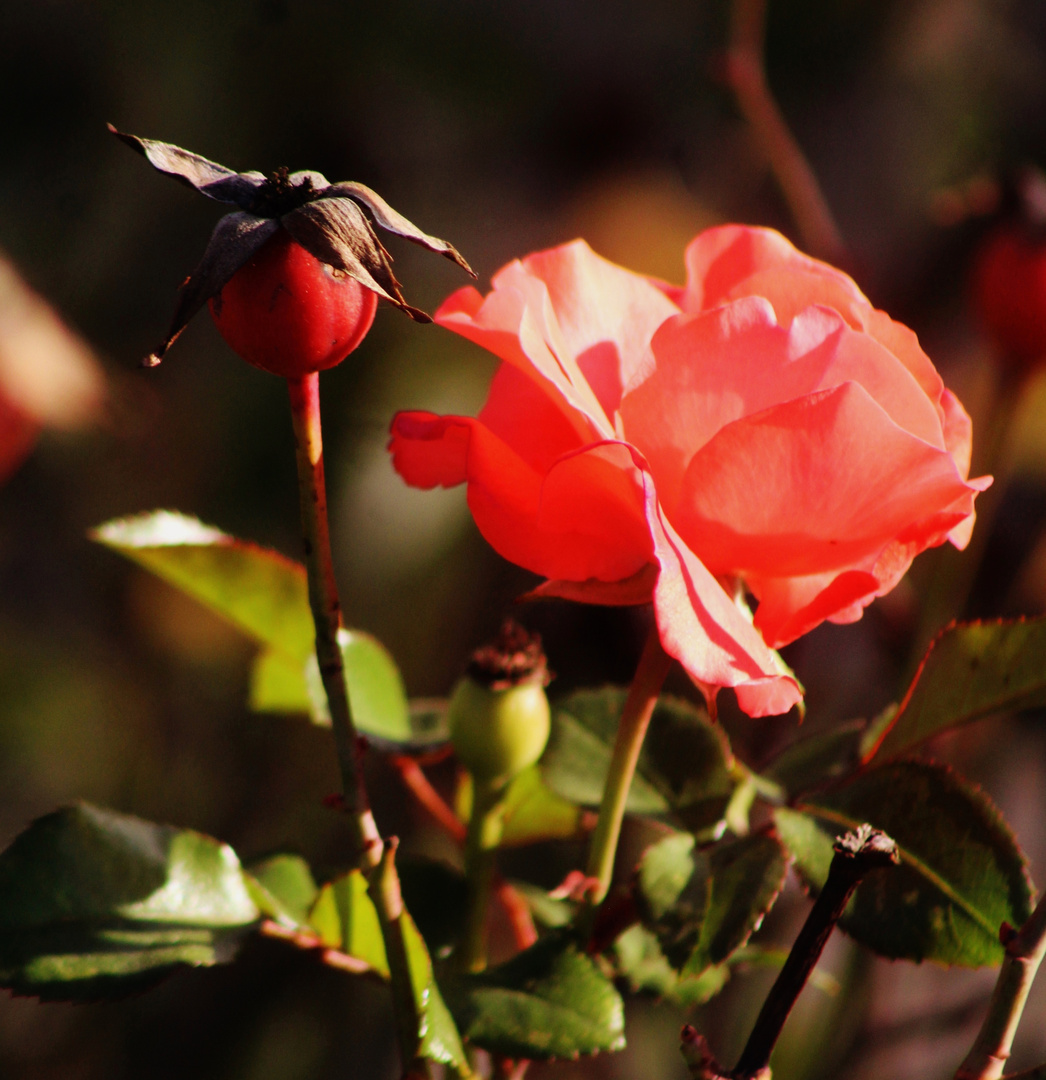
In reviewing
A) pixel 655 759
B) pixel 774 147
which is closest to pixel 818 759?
pixel 655 759

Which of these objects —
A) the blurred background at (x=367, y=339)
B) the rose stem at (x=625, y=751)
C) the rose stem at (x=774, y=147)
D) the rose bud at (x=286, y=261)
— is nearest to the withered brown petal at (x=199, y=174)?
the rose bud at (x=286, y=261)

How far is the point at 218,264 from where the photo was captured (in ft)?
0.60

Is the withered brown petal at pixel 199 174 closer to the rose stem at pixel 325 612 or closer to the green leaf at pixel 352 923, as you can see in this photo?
the rose stem at pixel 325 612

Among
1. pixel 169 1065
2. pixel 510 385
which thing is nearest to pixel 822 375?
pixel 510 385

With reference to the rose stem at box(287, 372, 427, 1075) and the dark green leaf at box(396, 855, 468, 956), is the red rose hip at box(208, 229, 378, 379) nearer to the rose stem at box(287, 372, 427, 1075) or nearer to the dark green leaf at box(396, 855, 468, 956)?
the rose stem at box(287, 372, 427, 1075)

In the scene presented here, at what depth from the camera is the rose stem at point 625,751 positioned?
238 millimetres

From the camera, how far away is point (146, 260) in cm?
131

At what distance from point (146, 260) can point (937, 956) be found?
1.28 meters

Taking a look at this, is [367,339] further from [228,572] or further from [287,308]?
[287,308]

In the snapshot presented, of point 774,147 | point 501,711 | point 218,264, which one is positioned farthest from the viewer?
point 774,147

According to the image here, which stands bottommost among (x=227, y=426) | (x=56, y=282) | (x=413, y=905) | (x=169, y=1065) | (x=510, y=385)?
(x=169, y=1065)

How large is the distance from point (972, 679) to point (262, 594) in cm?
20

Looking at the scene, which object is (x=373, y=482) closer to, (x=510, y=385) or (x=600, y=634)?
(x=600, y=634)

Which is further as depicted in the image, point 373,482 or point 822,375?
point 373,482
